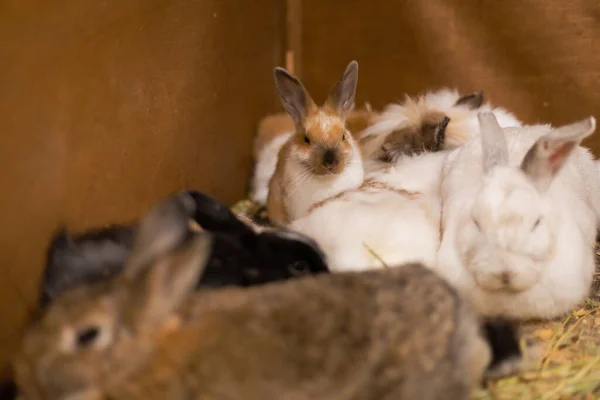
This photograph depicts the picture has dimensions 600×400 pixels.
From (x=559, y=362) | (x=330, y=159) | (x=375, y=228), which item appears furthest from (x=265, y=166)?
(x=559, y=362)

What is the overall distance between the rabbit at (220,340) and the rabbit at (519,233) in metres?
0.49

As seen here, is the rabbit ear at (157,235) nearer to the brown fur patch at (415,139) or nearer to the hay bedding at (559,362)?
the hay bedding at (559,362)

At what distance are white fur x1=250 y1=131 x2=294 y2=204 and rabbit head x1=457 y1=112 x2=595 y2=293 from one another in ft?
4.50

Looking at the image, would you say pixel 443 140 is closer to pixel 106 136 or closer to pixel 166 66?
pixel 166 66

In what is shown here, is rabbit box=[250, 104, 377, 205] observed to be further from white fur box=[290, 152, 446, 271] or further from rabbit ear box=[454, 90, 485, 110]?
white fur box=[290, 152, 446, 271]

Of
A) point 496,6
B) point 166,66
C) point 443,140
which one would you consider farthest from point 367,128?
point 166,66

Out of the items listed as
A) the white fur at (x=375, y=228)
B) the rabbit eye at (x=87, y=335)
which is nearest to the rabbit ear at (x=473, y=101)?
the white fur at (x=375, y=228)

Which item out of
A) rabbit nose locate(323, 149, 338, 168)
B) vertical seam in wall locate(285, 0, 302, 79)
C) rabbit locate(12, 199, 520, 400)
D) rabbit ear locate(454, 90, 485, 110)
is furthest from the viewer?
vertical seam in wall locate(285, 0, 302, 79)

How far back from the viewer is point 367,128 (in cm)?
290

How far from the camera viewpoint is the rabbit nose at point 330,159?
91.8 inches

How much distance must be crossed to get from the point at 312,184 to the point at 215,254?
84cm

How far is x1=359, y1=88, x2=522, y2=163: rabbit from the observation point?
261cm

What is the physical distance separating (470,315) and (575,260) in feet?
2.05

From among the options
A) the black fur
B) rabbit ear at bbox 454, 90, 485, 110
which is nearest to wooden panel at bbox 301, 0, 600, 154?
rabbit ear at bbox 454, 90, 485, 110
